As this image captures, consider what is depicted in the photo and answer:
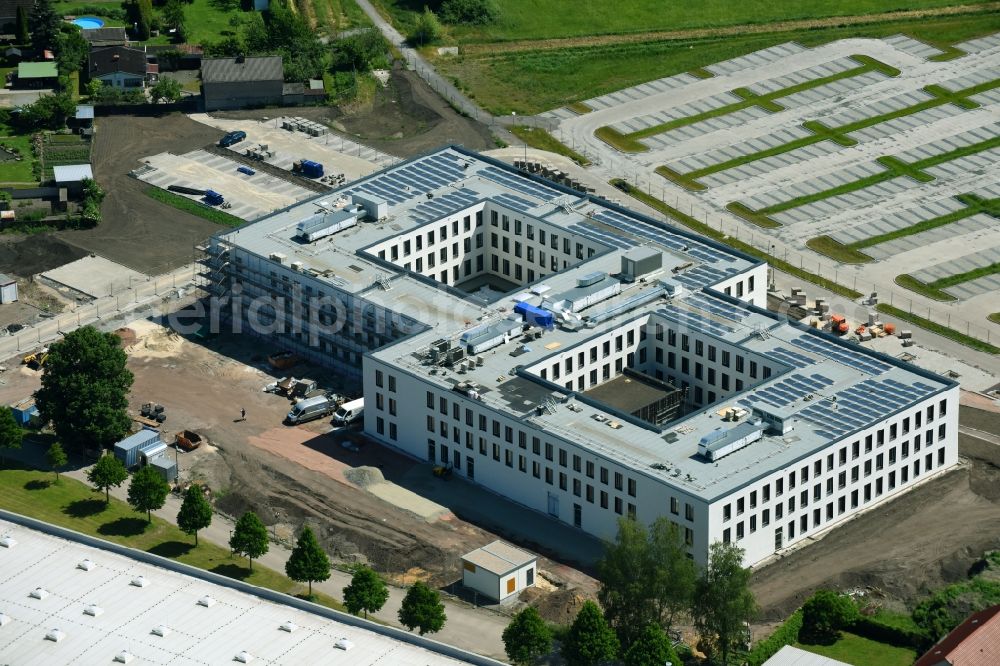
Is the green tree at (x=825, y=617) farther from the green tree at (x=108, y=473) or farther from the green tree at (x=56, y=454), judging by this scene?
the green tree at (x=56, y=454)

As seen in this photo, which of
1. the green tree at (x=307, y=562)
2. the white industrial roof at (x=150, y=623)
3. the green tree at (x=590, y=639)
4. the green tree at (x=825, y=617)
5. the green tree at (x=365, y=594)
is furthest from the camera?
the green tree at (x=307, y=562)

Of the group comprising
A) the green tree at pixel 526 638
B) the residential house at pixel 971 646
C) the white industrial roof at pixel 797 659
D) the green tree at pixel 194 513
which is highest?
the green tree at pixel 194 513

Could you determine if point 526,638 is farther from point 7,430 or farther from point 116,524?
point 7,430

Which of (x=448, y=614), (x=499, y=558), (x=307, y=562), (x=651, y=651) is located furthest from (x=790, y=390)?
(x=307, y=562)

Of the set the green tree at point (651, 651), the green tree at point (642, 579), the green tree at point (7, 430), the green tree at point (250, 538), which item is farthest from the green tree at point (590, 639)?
the green tree at point (7, 430)

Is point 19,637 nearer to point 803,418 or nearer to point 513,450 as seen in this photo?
point 513,450

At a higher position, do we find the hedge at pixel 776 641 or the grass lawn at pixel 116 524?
the grass lawn at pixel 116 524

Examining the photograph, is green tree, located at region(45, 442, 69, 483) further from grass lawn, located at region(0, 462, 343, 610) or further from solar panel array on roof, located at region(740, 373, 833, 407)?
solar panel array on roof, located at region(740, 373, 833, 407)
